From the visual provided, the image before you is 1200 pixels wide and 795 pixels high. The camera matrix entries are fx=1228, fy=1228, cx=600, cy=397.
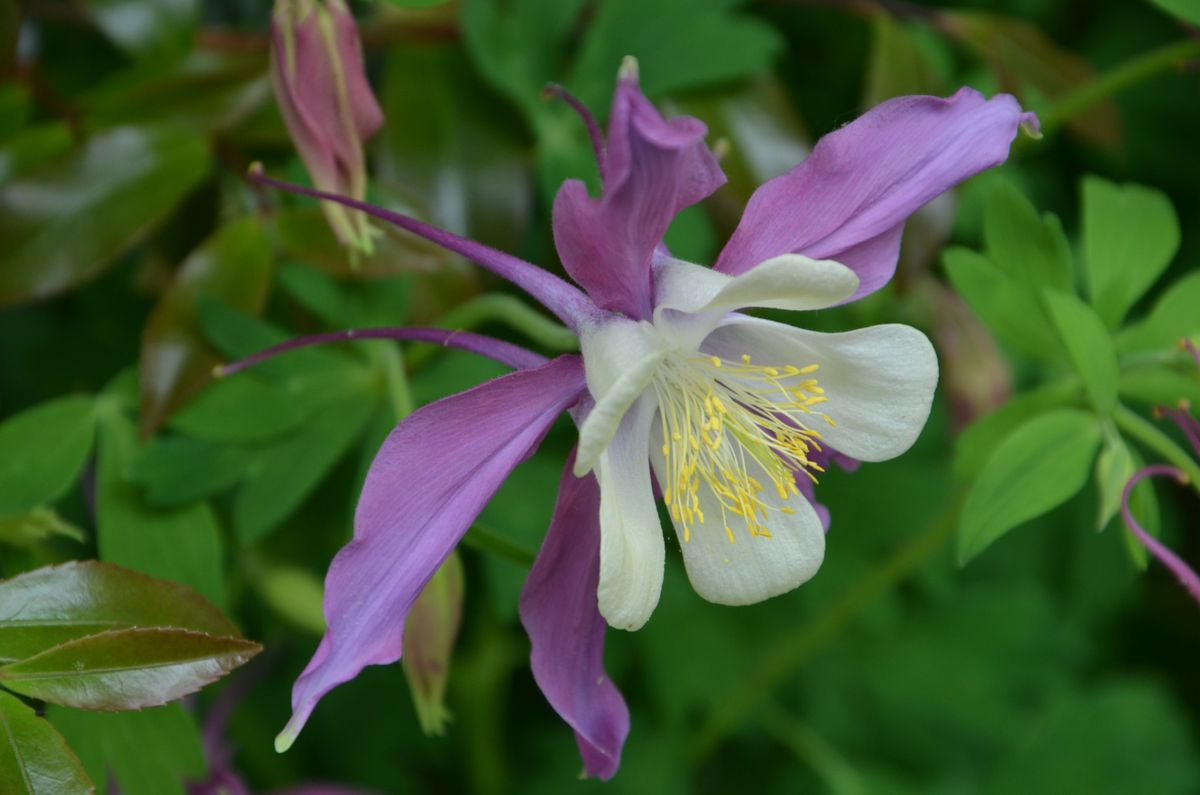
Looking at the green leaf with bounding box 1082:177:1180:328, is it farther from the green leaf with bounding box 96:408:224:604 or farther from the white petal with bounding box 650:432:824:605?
the green leaf with bounding box 96:408:224:604

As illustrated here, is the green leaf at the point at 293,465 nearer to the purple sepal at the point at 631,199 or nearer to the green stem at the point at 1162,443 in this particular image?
the purple sepal at the point at 631,199

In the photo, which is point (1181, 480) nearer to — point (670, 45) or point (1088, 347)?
point (1088, 347)

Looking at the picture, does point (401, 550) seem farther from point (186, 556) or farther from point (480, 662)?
point (480, 662)

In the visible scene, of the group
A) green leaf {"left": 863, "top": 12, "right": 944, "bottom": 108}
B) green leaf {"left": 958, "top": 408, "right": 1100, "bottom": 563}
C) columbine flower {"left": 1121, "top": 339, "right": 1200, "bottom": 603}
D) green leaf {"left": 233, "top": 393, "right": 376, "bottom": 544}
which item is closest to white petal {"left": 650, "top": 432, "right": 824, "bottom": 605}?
green leaf {"left": 958, "top": 408, "right": 1100, "bottom": 563}

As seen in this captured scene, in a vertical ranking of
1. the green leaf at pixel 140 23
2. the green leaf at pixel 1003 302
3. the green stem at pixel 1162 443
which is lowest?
the green stem at pixel 1162 443

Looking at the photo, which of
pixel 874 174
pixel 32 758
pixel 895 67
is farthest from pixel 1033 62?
pixel 32 758

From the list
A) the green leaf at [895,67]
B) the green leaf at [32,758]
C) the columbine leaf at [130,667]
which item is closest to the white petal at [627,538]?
the columbine leaf at [130,667]
